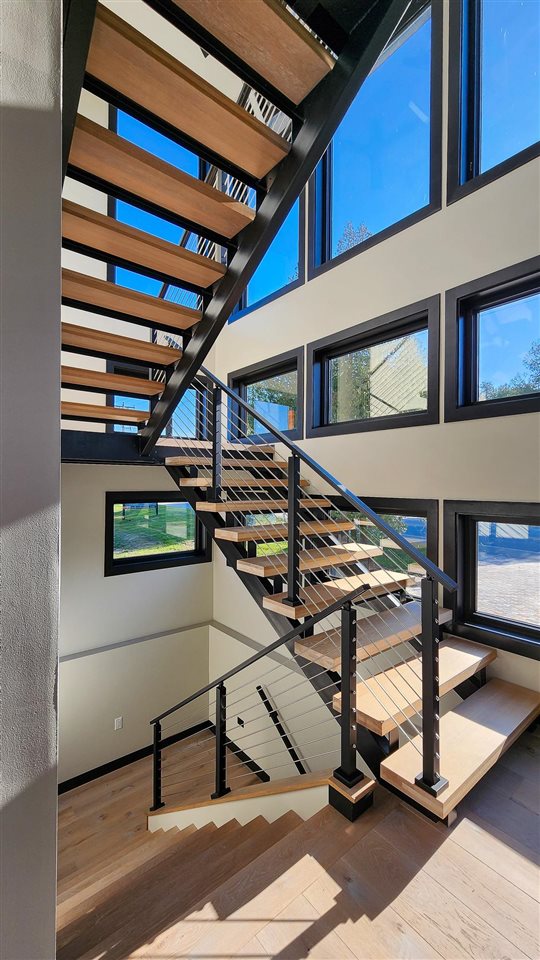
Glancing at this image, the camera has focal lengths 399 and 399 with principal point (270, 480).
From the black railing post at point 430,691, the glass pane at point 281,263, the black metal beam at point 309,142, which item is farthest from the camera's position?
the glass pane at point 281,263

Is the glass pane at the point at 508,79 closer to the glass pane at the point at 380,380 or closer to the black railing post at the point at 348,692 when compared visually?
the glass pane at the point at 380,380

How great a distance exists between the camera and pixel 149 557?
436 cm

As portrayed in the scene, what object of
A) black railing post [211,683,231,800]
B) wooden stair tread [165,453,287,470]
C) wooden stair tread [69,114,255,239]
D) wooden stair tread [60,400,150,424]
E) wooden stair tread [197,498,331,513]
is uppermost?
wooden stair tread [69,114,255,239]

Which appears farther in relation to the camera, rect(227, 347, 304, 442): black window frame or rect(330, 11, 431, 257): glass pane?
rect(227, 347, 304, 442): black window frame

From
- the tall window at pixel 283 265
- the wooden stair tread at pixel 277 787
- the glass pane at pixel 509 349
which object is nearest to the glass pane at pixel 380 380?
the glass pane at pixel 509 349

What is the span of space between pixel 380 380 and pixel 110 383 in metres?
1.95

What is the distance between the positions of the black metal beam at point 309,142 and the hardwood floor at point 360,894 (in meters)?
2.32

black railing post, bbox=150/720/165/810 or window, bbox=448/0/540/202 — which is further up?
window, bbox=448/0/540/202

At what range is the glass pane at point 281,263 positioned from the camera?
12.5ft

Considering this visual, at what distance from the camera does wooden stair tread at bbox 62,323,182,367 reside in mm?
2119

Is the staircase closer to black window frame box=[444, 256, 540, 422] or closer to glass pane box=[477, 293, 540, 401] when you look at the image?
black window frame box=[444, 256, 540, 422]

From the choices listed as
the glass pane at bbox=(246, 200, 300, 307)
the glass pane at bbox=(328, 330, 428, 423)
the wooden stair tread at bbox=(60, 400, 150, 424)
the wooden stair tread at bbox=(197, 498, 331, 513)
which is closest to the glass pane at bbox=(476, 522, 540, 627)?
the glass pane at bbox=(328, 330, 428, 423)

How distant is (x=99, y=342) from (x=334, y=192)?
261 centimetres

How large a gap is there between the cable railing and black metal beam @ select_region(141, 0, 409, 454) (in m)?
0.72
